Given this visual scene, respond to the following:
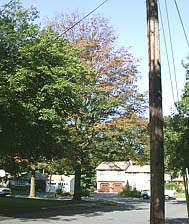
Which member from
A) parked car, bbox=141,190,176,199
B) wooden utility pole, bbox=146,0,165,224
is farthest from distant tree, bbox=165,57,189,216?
parked car, bbox=141,190,176,199

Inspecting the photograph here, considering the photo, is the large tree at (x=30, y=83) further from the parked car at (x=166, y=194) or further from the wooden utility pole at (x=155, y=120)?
the parked car at (x=166, y=194)

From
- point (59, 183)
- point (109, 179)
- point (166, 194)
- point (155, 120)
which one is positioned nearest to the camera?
point (155, 120)

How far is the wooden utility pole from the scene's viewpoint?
8312 mm

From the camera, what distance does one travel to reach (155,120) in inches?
342

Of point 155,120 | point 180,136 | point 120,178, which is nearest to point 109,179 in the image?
point 120,178

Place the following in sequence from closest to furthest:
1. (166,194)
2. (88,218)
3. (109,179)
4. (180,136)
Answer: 1. (180,136)
2. (88,218)
3. (166,194)
4. (109,179)

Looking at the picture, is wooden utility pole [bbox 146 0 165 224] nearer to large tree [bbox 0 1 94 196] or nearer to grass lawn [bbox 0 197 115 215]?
large tree [bbox 0 1 94 196]

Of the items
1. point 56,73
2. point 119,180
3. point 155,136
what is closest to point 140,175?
point 119,180

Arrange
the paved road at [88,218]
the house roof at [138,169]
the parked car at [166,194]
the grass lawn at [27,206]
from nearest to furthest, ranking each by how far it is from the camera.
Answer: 1. the paved road at [88,218]
2. the grass lawn at [27,206]
3. the parked car at [166,194]
4. the house roof at [138,169]

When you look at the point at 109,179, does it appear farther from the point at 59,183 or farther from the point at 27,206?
the point at 27,206

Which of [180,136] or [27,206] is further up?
[180,136]

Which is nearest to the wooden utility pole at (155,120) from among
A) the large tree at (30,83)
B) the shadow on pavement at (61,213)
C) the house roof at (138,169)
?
the large tree at (30,83)

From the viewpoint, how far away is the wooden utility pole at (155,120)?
8312 millimetres

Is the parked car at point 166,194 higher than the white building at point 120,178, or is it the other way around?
the white building at point 120,178
